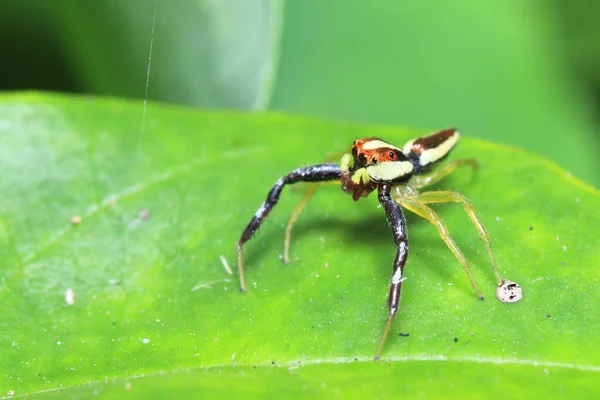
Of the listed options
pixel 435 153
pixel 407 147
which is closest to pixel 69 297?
pixel 407 147

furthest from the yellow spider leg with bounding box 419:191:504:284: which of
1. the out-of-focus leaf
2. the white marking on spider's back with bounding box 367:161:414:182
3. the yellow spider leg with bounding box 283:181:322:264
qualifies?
the out-of-focus leaf

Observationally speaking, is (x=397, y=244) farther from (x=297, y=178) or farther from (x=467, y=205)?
(x=297, y=178)

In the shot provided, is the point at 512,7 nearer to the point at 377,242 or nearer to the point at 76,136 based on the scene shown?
the point at 377,242

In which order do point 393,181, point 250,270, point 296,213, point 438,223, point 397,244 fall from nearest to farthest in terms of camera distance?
point 397,244
point 438,223
point 250,270
point 393,181
point 296,213

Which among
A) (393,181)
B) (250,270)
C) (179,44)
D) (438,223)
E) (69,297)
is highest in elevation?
(179,44)

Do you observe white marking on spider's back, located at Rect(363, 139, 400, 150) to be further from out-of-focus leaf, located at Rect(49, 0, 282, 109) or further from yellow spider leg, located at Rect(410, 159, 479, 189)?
out-of-focus leaf, located at Rect(49, 0, 282, 109)

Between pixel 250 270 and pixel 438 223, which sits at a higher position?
pixel 438 223

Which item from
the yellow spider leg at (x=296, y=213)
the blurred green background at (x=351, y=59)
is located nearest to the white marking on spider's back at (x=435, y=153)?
the yellow spider leg at (x=296, y=213)
